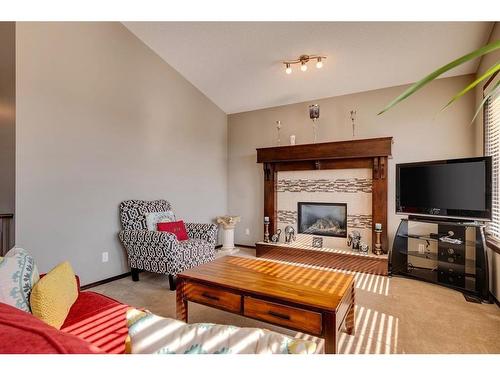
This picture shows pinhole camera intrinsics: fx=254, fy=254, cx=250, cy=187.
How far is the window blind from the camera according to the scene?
8.25ft

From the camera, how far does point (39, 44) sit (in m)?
2.47

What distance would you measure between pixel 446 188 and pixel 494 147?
575 mm

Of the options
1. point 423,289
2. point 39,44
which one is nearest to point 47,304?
point 39,44

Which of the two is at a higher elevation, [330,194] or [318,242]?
[330,194]

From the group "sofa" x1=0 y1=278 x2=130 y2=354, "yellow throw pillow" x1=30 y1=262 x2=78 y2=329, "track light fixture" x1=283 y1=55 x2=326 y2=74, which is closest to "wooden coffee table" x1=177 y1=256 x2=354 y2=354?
"sofa" x1=0 y1=278 x2=130 y2=354

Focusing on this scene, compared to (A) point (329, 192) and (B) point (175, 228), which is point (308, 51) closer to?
(A) point (329, 192)

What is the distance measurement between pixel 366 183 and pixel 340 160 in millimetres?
493

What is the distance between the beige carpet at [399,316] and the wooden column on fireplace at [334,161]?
3.15 feet

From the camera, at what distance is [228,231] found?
14.6 ft

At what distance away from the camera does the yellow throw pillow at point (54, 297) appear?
43.8 inches

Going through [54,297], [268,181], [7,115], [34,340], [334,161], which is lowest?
[54,297]

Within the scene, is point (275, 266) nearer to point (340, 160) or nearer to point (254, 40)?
point (340, 160)

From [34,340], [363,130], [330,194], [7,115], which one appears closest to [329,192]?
[330,194]

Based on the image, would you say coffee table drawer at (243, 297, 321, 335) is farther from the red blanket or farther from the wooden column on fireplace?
the wooden column on fireplace
